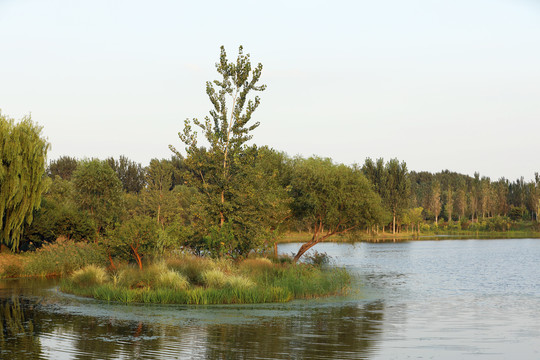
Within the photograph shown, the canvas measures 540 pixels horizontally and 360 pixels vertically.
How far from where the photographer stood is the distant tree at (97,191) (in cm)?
5116

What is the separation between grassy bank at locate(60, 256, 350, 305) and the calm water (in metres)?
0.93

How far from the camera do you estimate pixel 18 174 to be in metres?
34.0

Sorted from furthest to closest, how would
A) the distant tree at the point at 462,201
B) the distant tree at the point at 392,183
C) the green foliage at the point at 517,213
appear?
the distant tree at the point at 462,201
the green foliage at the point at 517,213
the distant tree at the point at 392,183

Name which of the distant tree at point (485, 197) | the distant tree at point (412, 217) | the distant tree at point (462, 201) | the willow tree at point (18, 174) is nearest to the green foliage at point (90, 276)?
the willow tree at point (18, 174)

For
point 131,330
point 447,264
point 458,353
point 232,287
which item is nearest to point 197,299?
point 232,287

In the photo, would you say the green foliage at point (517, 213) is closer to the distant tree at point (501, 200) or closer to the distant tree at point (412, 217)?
the distant tree at point (501, 200)

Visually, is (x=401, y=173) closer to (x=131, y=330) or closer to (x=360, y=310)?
(x=360, y=310)

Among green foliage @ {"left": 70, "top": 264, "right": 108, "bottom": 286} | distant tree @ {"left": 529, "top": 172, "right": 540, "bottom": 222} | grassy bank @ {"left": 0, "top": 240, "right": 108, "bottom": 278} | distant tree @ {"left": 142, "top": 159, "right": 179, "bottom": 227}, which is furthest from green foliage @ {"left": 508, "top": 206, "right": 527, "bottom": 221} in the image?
green foliage @ {"left": 70, "top": 264, "right": 108, "bottom": 286}

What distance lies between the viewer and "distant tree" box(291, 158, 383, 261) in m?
38.0

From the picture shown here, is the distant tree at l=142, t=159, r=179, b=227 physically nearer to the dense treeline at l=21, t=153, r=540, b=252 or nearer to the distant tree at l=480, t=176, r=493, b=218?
the dense treeline at l=21, t=153, r=540, b=252

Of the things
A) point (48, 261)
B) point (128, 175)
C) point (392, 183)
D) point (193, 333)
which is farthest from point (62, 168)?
point (193, 333)

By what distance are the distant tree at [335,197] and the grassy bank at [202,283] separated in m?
9.67

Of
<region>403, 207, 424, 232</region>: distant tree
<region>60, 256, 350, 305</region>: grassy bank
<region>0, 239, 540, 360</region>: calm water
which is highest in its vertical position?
<region>403, 207, 424, 232</region>: distant tree

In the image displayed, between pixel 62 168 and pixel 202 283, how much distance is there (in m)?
102
